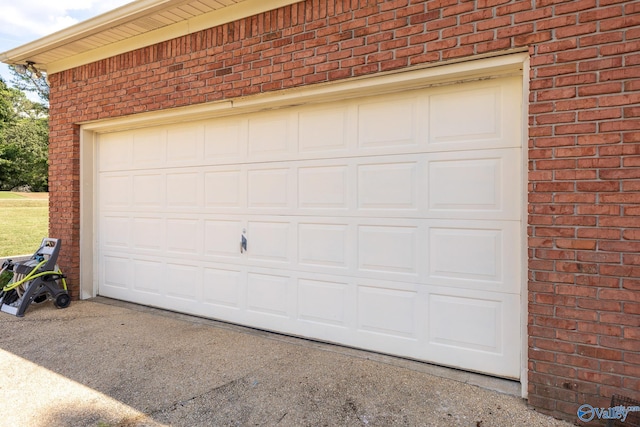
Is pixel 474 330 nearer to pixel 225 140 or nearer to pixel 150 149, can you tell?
pixel 225 140

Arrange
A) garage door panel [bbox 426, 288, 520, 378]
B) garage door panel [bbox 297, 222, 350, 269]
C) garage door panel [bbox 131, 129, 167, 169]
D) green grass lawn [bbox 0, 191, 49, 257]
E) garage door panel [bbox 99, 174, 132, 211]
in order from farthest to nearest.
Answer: green grass lawn [bbox 0, 191, 49, 257]
garage door panel [bbox 99, 174, 132, 211]
garage door panel [bbox 131, 129, 167, 169]
garage door panel [bbox 297, 222, 350, 269]
garage door panel [bbox 426, 288, 520, 378]

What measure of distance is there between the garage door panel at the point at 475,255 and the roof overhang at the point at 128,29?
255cm

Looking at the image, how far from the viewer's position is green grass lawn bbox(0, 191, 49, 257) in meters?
11.1

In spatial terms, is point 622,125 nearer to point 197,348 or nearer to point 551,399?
point 551,399

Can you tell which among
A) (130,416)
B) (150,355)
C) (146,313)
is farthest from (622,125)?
(146,313)

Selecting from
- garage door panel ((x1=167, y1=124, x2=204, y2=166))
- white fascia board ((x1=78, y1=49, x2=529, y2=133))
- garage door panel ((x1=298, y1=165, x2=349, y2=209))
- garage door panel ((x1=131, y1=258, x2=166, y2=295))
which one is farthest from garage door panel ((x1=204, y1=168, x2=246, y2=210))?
garage door panel ((x1=131, y1=258, x2=166, y2=295))

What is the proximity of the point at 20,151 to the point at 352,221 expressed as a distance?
3813 cm

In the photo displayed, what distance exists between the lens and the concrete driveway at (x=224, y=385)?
8.18ft

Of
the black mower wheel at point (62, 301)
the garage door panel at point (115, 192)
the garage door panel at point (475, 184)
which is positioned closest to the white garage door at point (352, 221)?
the garage door panel at point (475, 184)

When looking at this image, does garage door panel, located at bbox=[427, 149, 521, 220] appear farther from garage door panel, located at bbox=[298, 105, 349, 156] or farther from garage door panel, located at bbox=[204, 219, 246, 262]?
garage door panel, located at bbox=[204, 219, 246, 262]

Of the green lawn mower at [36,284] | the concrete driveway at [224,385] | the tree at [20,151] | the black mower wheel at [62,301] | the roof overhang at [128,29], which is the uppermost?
the tree at [20,151]

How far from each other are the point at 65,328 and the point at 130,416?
2322 mm

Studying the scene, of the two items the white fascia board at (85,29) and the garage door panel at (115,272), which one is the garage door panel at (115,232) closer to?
the garage door panel at (115,272)

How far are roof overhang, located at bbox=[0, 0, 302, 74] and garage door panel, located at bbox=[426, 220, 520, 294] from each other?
255 cm
